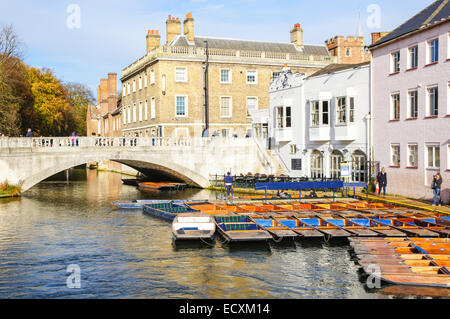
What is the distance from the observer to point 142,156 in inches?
1688

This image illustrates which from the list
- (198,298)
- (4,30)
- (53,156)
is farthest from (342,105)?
(4,30)

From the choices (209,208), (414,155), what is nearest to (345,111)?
(414,155)

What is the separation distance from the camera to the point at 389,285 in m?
16.1

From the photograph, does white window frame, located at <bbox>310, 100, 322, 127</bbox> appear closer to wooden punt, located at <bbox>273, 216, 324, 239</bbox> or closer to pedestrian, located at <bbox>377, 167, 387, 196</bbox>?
pedestrian, located at <bbox>377, 167, 387, 196</bbox>

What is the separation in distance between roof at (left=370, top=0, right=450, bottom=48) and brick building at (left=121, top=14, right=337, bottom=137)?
1981 centimetres

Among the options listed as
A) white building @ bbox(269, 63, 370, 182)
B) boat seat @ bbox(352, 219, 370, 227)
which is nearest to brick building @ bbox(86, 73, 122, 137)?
white building @ bbox(269, 63, 370, 182)

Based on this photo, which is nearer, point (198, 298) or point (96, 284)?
point (198, 298)

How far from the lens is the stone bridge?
127 ft

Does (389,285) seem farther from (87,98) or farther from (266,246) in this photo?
(87,98)

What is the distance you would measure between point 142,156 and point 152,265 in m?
24.4

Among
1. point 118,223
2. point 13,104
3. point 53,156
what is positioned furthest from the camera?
point 13,104

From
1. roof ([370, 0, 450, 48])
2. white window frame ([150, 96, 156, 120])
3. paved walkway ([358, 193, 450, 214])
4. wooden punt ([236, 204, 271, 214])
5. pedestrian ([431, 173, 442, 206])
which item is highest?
roof ([370, 0, 450, 48])

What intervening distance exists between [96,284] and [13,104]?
36180mm
